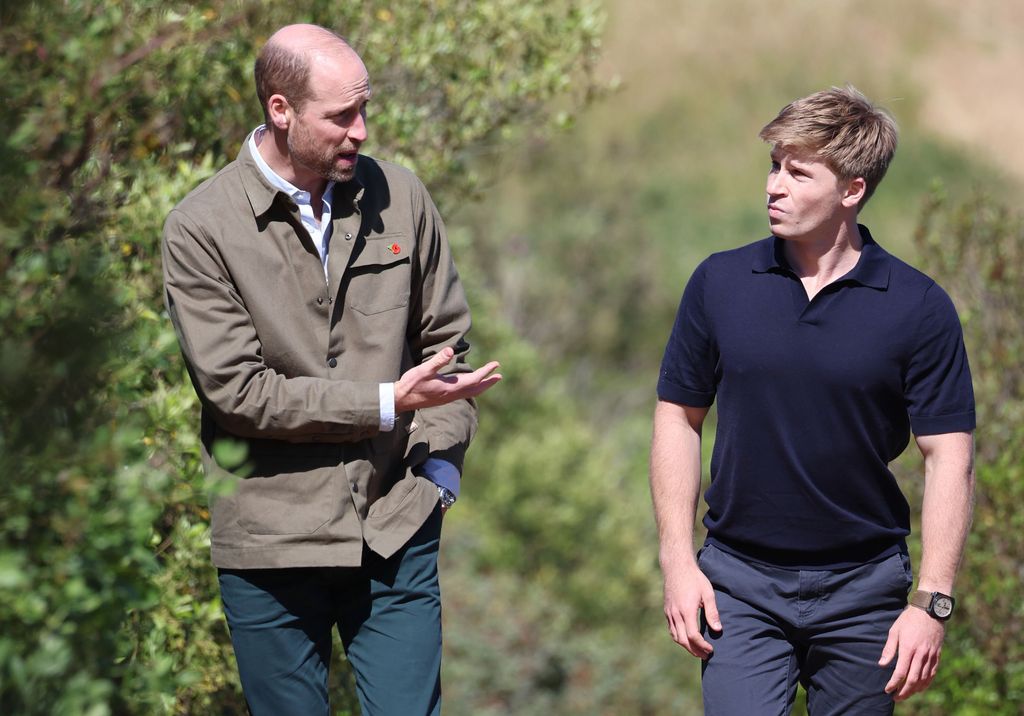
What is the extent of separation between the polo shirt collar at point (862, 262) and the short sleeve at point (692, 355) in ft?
0.52

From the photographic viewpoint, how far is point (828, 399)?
140 inches

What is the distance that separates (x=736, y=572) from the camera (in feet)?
12.2

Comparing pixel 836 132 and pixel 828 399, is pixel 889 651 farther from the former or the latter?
pixel 836 132

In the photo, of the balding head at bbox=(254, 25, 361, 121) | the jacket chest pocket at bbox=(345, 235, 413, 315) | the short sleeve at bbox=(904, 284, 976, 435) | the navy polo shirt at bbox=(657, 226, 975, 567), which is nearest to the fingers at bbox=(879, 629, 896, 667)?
the navy polo shirt at bbox=(657, 226, 975, 567)

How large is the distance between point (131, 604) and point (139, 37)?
2.85 metres

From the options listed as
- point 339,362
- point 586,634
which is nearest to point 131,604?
point 339,362

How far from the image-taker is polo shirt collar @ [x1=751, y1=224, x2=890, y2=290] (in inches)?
144

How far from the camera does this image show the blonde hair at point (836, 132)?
3594mm

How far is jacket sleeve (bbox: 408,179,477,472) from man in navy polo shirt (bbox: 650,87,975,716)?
0.68m

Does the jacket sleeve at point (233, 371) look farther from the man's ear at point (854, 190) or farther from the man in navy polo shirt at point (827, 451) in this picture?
the man's ear at point (854, 190)

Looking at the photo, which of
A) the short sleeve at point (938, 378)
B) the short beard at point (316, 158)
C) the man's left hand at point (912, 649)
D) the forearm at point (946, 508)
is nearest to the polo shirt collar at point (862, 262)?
the short sleeve at point (938, 378)

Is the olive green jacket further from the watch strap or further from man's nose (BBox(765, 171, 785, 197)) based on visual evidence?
the watch strap

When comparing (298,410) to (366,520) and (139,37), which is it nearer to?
(366,520)

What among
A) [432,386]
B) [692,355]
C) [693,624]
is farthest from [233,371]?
[693,624]
